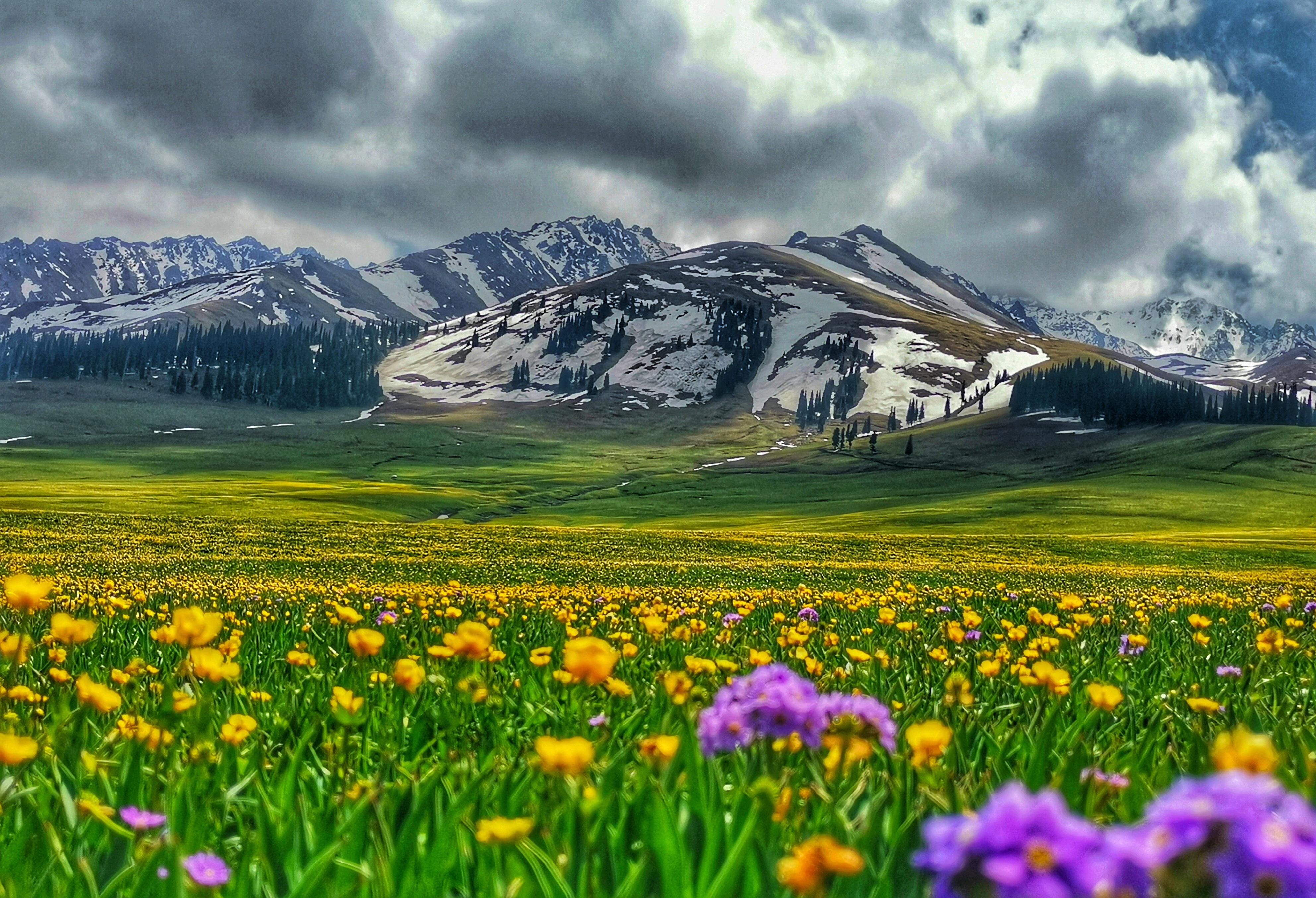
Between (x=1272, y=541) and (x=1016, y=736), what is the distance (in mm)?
79075

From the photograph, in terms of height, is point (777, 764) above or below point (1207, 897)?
below

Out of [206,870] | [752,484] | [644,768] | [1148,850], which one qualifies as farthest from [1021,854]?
[752,484]

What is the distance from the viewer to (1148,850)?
964 mm

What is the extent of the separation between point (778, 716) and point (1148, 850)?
5.45ft

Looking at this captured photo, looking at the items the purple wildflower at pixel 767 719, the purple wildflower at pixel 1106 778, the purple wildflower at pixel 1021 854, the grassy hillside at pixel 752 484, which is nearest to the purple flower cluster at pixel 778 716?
the purple wildflower at pixel 767 719

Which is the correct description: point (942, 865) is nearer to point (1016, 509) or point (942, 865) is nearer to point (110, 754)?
point (110, 754)

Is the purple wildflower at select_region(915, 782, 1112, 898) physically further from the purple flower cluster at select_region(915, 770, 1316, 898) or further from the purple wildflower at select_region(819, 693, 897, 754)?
the purple wildflower at select_region(819, 693, 897, 754)

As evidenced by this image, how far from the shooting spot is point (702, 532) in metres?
76.1

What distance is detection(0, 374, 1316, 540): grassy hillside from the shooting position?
94438 millimetres

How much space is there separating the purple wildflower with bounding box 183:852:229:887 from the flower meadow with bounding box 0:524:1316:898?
0.01 m

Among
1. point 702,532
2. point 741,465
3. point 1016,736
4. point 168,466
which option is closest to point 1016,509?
point 702,532

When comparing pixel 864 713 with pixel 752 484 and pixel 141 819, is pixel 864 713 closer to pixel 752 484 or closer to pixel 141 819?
pixel 141 819

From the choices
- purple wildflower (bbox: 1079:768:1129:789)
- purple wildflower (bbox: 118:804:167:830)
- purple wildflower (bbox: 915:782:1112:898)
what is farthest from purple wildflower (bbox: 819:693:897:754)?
purple wildflower (bbox: 118:804:167:830)

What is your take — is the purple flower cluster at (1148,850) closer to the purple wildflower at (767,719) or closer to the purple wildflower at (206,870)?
the purple wildflower at (767,719)
